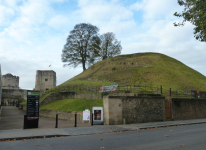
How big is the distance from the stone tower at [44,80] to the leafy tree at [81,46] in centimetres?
1115

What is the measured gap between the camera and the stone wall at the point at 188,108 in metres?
18.7

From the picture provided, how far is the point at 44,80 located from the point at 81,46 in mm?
18931

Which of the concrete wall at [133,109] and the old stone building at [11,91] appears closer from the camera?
the concrete wall at [133,109]

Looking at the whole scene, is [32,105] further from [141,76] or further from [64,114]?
[141,76]

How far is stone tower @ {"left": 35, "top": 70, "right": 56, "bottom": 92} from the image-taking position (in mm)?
59156

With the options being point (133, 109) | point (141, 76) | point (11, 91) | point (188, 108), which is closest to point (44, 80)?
point (11, 91)

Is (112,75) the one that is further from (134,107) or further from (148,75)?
(134,107)

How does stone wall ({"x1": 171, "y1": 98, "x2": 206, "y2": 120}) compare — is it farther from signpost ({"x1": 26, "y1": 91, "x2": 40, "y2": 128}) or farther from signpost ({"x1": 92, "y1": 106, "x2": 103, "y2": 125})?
signpost ({"x1": 26, "y1": 91, "x2": 40, "y2": 128})

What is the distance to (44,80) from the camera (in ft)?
195

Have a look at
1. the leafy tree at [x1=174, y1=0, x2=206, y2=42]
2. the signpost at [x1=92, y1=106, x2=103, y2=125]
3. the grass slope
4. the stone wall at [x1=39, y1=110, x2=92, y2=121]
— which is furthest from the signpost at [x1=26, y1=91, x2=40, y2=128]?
the grass slope

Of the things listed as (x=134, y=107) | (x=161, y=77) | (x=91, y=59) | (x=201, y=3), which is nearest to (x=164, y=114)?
(x=134, y=107)

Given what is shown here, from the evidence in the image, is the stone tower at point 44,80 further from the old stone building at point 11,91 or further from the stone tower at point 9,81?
the stone tower at point 9,81

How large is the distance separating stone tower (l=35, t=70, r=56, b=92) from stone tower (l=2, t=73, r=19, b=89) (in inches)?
625

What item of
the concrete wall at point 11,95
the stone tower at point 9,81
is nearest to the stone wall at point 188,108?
the concrete wall at point 11,95
